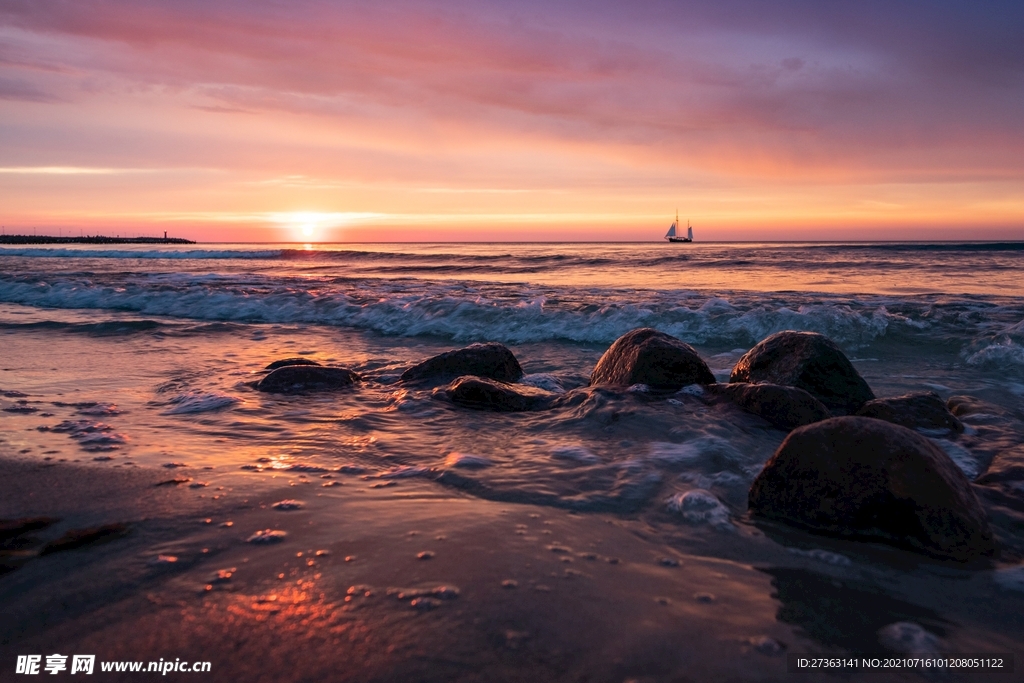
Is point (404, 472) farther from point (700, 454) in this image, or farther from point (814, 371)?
point (814, 371)

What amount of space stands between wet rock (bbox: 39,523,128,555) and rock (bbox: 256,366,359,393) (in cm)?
308

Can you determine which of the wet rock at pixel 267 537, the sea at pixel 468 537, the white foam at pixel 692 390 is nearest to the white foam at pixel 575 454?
the sea at pixel 468 537

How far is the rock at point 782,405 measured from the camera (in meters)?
4.59

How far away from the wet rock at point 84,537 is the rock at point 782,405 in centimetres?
399

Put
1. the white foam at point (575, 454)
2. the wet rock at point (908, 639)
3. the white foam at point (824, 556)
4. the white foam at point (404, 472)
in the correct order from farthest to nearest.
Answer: the white foam at point (575, 454), the white foam at point (404, 472), the white foam at point (824, 556), the wet rock at point (908, 639)

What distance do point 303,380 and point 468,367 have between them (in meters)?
1.53

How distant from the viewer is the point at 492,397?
207 inches

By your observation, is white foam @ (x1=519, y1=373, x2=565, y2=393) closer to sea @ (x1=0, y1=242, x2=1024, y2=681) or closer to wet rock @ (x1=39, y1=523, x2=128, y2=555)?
sea @ (x1=0, y1=242, x2=1024, y2=681)

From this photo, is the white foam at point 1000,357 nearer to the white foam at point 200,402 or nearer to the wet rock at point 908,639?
the wet rock at point 908,639

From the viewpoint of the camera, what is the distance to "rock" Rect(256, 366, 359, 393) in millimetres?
5789

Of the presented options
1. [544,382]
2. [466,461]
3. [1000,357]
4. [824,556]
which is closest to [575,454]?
[466,461]

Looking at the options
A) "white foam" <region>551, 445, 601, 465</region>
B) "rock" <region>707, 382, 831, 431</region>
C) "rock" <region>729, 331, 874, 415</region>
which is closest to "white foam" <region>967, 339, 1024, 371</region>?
"rock" <region>729, 331, 874, 415</region>

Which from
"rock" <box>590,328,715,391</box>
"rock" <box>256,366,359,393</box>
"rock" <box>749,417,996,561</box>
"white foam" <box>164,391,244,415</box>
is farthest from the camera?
"rock" <box>256,366,359,393</box>

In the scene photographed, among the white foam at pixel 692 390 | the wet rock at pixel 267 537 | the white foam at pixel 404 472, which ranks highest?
the white foam at pixel 692 390
